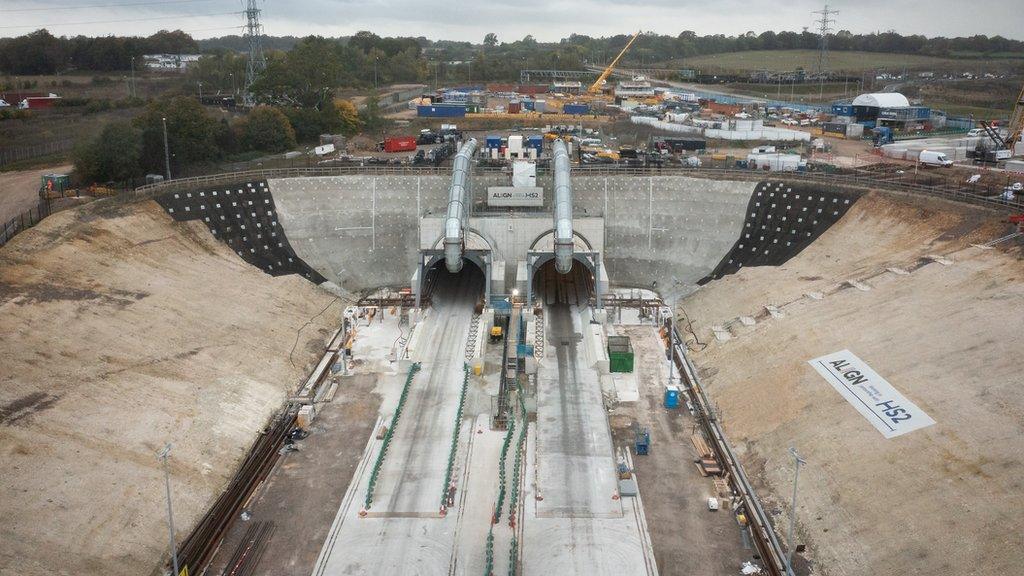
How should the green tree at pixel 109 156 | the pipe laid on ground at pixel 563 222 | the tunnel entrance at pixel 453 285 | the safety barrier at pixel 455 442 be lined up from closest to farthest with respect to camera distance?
the safety barrier at pixel 455 442 < the pipe laid on ground at pixel 563 222 < the tunnel entrance at pixel 453 285 < the green tree at pixel 109 156

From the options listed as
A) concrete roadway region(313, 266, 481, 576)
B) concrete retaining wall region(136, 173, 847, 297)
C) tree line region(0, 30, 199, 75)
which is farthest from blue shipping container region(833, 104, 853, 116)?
tree line region(0, 30, 199, 75)

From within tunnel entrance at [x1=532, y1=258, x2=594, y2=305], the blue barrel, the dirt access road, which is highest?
the dirt access road

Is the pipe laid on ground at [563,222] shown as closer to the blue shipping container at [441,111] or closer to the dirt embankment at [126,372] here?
the dirt embankment at [126,372]

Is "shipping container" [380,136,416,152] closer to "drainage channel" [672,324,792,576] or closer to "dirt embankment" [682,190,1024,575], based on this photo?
"dirt embankment" [682,190,1024,575]

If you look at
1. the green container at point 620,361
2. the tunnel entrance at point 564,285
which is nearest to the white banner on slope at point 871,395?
the green container at point 620,361

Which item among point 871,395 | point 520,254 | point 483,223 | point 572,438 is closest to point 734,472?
point 871,395

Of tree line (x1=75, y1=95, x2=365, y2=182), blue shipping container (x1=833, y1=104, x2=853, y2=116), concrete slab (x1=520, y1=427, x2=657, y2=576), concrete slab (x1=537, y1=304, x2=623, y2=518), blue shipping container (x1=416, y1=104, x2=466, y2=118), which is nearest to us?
concrete slab (x1=520, y1=427, x2=657, y2=576)
